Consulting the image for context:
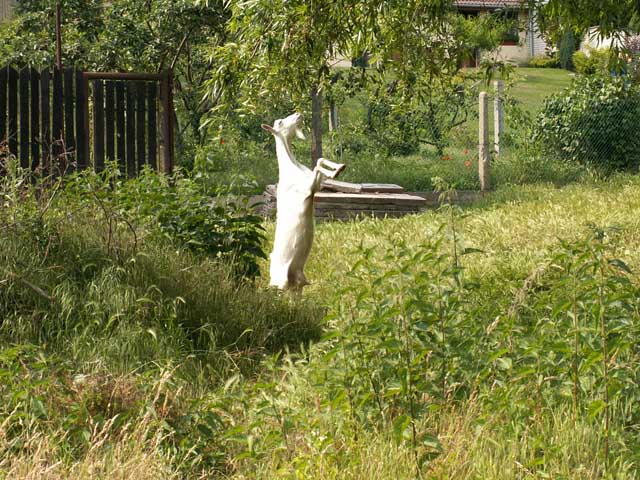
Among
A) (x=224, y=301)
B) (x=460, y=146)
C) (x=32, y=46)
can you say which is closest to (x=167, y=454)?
(x=224, y=301)

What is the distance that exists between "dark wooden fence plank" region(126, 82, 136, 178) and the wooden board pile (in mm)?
2812

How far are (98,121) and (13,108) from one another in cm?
79

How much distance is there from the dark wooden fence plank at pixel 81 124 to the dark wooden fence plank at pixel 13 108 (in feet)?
1.91

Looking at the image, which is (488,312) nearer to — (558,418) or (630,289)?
(630,289)

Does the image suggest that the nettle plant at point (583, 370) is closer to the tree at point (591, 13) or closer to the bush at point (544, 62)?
the tree at point (591, 13)

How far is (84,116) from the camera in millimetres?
10094

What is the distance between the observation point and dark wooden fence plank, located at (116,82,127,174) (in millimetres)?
10062

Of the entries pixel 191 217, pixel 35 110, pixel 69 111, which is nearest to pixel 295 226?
pixel 191 217

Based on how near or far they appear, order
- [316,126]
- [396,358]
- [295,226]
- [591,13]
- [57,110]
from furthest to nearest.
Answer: [316,126], [57,110], [295,226], [591,13], [396,358]

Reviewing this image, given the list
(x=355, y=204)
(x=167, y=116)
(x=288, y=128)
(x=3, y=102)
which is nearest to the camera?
(x=288, y=128)

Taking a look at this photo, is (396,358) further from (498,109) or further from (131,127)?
(498,109)

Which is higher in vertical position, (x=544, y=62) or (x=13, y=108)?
(x=544, y=62)

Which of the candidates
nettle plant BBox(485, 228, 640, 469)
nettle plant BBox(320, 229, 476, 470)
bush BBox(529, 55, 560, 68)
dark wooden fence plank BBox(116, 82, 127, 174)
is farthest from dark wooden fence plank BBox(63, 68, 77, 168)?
bush BBox(529, 55, 560, 68)

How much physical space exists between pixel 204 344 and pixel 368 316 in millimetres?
1739
